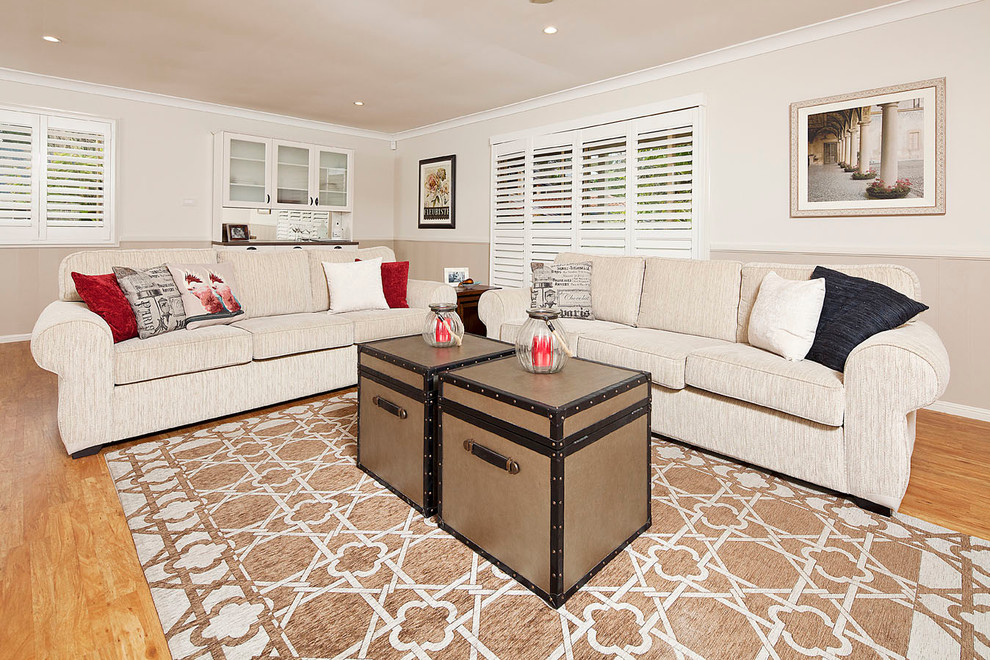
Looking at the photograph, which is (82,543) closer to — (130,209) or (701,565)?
(701,565)

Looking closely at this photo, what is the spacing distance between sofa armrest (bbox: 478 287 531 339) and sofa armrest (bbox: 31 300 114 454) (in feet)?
7.16

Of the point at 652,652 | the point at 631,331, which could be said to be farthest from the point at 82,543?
the point at 631,331

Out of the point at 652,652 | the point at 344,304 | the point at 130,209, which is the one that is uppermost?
the point at 130,209

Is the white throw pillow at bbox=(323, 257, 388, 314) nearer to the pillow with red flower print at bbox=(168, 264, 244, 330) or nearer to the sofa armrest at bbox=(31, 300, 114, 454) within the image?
the pillow with red flower print at bbox=(168, 264, 244, 330)

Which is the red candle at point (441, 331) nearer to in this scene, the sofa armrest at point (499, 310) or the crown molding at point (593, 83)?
the sofa armrest at point (499, 310)

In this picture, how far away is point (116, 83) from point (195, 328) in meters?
3.56

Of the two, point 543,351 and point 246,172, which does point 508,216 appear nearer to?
point 246,172

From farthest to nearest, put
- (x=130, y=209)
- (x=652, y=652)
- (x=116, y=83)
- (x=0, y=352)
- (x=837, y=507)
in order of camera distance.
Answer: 1. (x=130, y=209)
2. (x=116, y=83)
3. (x=0, y=352)
4. (x=837, y=507)
5. (x=652, y=652)

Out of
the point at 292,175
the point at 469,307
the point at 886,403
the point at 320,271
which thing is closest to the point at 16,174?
the point at 292,175

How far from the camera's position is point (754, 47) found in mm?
3922

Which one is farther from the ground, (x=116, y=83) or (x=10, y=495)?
(x=116, y=83)

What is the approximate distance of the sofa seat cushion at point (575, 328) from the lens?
326 cm

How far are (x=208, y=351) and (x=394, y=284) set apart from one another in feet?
5.16

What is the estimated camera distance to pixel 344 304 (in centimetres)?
399
